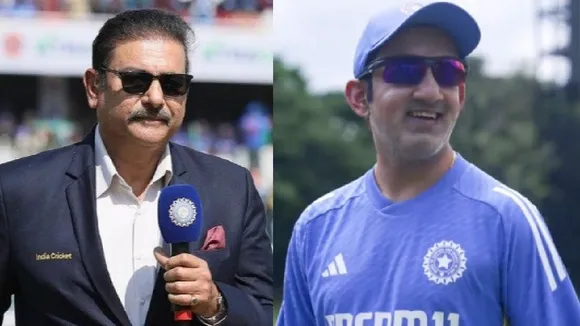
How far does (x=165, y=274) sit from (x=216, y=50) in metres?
6.68

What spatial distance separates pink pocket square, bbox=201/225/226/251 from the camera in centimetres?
209

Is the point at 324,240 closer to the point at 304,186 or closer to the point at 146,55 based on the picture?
the point at 304,186

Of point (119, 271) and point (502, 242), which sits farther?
point (119, 271)

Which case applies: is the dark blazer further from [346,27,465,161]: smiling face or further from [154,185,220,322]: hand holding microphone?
[346,27,465,161]: smiling face

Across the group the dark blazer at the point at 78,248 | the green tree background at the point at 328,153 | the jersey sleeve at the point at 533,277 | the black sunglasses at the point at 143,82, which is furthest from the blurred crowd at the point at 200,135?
the jersey sleeve at the point at 533,277

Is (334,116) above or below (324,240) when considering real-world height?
above

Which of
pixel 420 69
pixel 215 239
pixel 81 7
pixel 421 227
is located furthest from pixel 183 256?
pixel 81 7

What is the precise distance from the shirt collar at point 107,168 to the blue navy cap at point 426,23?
0.45 metres

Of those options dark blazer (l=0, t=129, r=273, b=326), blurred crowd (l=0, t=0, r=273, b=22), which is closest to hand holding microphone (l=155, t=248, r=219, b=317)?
dark blazer (l=0, t=129, r=273, b=326)

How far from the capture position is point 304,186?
7.75ft

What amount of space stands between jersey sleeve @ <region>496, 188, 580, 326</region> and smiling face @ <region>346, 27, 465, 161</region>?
0.21 metres

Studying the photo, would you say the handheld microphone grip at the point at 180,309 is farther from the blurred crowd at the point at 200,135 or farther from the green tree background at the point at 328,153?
the blurred crowd at the point at 200,135

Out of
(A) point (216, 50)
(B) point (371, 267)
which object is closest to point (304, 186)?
(B) point (371, 267)

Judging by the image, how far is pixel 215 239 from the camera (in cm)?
210
